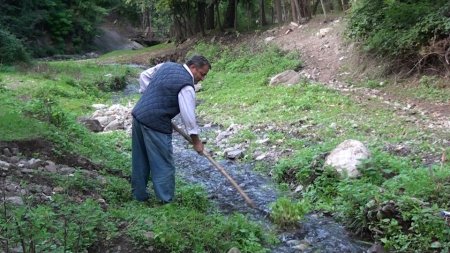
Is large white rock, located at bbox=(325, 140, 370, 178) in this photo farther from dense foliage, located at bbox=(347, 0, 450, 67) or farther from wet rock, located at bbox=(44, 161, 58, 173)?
dense foliage, located at bbox=(347, 0, 450, 67)

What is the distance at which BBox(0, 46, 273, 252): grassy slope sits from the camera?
4652 mm

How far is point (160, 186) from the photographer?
6180 mm

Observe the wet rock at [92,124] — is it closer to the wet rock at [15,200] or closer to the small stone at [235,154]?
the small stone at [235,154]

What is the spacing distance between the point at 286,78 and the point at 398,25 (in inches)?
142

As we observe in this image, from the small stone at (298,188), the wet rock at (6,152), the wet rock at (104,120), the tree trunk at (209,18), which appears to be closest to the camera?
the wet rock at (6,152)

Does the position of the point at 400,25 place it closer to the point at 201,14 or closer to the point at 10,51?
the point at 10,51

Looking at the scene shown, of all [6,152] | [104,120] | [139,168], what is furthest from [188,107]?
[104,120]

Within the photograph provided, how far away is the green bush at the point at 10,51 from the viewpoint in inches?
810

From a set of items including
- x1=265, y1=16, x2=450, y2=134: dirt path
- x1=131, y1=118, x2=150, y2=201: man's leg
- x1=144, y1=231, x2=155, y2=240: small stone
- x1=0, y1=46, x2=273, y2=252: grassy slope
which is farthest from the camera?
x1=265, y1=16, x2=450, y2=134: dirt path

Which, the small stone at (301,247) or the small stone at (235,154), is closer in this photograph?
the small stone at (301,247)

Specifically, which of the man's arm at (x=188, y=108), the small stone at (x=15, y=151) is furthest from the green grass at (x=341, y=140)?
the small stone at (x=15, y=151)

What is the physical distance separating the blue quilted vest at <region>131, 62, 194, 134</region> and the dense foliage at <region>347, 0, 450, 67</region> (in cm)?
759

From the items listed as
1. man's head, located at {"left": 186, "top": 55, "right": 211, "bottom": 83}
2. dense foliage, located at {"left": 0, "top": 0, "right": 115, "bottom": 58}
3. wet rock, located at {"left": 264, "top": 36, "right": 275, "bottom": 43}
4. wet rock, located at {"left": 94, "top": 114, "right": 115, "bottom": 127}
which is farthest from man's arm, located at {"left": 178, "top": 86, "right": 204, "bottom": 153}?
dense foliage, located at {"left": 0, "top": 0, "right": 115, "bottom": 58}

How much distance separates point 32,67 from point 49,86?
5.80 m
